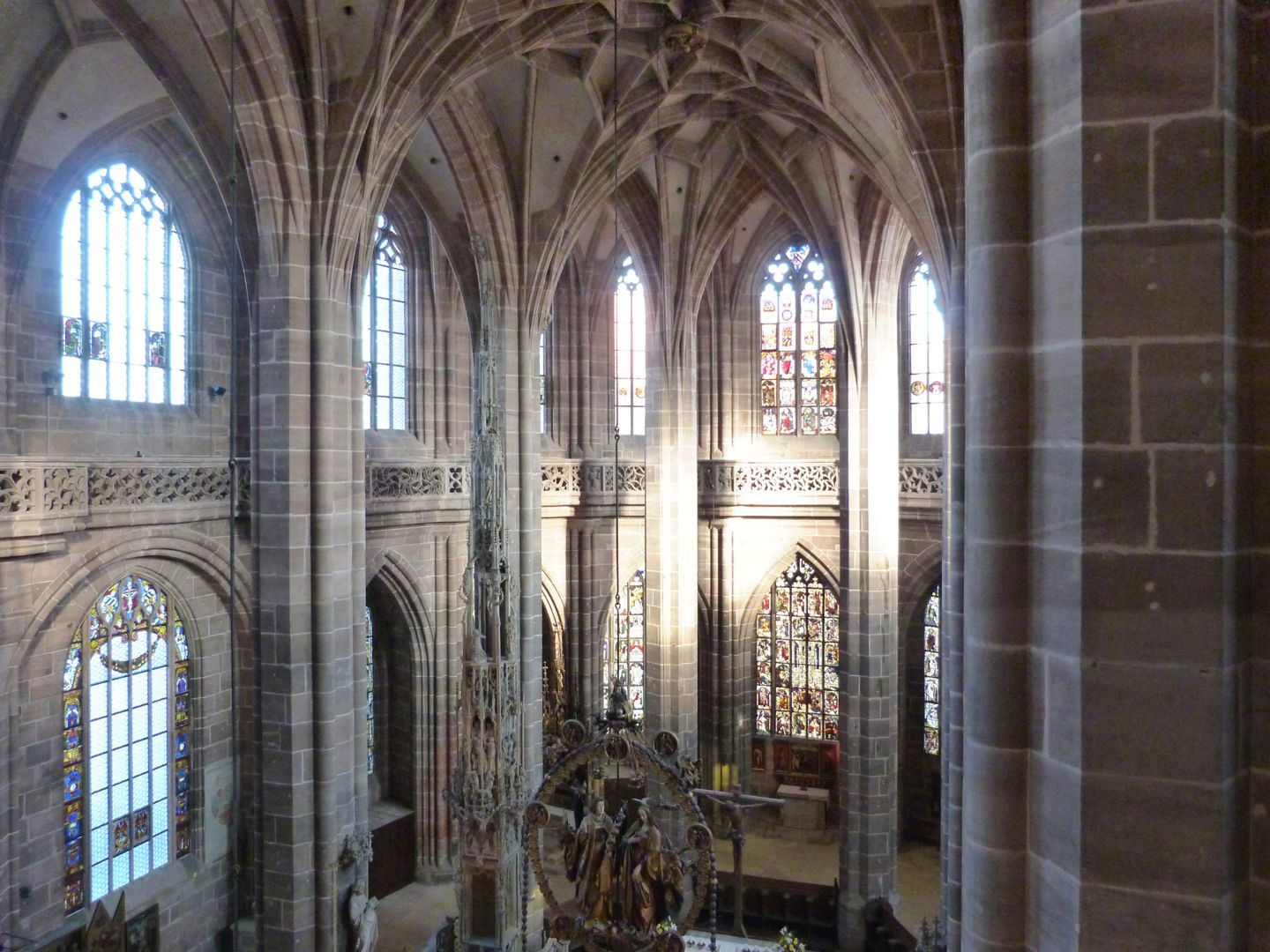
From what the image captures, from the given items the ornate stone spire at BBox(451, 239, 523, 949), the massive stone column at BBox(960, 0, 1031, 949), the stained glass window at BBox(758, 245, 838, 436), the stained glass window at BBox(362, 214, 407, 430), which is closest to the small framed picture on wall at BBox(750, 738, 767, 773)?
the stained glass window at BBox(758, 245, 838, 436)

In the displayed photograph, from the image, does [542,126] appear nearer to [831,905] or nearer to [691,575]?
[691,575]

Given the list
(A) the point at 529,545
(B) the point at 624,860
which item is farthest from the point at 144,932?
(B) the point at 624,860

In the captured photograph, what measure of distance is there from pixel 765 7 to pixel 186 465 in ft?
32.3

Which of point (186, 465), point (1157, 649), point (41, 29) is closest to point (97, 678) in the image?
point (186, 465)

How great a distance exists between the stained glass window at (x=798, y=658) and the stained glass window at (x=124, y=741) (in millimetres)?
11458

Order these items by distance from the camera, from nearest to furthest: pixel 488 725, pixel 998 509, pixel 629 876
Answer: pixel 998 509 → pixel 629 876 → pixel 488 725

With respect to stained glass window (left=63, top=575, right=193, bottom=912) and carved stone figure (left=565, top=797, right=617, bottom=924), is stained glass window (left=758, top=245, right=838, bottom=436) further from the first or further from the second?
carved stone figure (left=565, top=797, right=617, bottom=924)

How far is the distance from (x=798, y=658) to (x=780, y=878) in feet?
15.0

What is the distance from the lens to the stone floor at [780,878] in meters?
15.9

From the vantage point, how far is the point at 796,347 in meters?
20.9

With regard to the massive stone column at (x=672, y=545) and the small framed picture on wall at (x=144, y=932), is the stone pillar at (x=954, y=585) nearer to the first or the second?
the massive stone column at (x=672, y=545)

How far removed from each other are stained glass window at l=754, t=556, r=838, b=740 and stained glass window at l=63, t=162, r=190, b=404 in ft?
40.6

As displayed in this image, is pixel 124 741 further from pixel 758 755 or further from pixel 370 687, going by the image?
pixel 758 755

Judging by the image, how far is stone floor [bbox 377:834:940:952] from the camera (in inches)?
625
